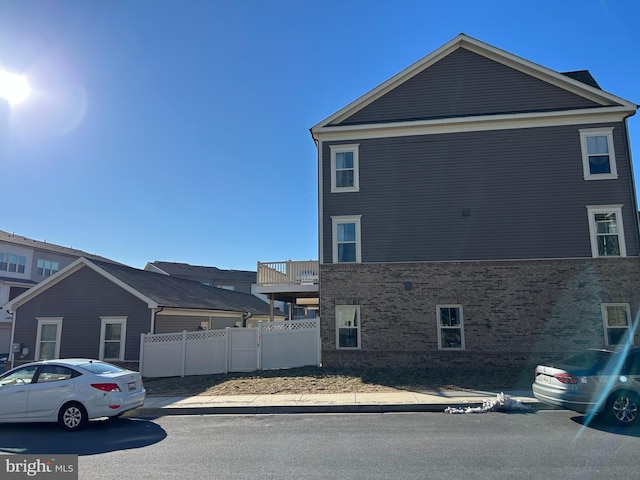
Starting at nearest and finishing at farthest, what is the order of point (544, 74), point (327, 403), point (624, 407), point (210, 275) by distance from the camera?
1. point (624, 407)
2. point (327, 403)
3. point (544, 74)
4. point (210, 275)

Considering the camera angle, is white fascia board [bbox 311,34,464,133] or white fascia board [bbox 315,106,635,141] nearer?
white fascia board [bbox 315,106,635,141]

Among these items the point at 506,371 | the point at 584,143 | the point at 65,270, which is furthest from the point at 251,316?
the point at 584,143

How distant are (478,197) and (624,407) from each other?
965 cm

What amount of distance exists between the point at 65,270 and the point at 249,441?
14642 mm

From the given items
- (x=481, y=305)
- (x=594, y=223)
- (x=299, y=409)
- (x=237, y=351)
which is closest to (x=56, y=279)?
(x=237, y=351)

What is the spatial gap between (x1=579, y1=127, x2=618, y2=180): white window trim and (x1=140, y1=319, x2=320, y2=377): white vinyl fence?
10948 millimetres

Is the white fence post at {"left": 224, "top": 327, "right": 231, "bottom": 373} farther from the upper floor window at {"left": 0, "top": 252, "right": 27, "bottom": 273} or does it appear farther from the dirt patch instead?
the upper floor window at {"left": 0, "top": 252, "right": 27, "bottom": 273}

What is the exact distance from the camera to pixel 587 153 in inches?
655

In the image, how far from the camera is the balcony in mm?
18719

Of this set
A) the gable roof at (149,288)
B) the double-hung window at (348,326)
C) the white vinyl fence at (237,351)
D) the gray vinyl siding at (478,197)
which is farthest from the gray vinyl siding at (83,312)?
the gray vinyl siding at (478,197)

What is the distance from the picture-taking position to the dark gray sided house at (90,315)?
1822cm

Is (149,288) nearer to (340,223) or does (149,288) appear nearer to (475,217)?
(340,223)

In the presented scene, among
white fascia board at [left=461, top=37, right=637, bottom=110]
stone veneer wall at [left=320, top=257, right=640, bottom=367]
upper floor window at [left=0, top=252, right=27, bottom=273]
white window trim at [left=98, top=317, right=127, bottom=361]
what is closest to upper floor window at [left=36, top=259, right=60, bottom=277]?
upper floor window at [left=0, top=252, right=27, bottom=273]

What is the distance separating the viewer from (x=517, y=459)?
6496mm
